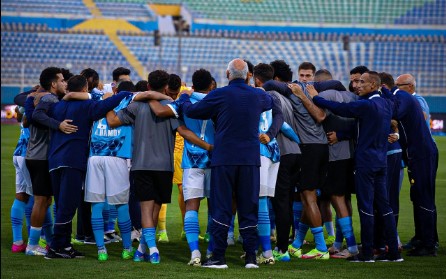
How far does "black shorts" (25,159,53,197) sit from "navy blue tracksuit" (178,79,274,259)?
168cm

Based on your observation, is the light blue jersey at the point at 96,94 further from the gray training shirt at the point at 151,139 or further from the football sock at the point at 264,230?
the football sock at the point at 264,230

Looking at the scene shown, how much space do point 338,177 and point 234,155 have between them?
1.50 meters

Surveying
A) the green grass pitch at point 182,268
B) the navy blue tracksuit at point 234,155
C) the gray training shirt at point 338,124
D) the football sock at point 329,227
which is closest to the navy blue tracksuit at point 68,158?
the green grass pitch at point 182,268

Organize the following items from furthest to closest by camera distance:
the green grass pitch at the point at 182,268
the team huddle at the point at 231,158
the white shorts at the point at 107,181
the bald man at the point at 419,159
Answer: the bald man at the point at 419,159, the white shorts at the point at 107,181, the team huddle at the point at 231,158, the green grass pitch at the point at 182,268

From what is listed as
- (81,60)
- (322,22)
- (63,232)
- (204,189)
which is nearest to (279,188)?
(204,189)

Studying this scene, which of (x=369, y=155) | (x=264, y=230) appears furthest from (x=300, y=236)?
(x=369, y=155)

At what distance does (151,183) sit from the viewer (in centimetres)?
808

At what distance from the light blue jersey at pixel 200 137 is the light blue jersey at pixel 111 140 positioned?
54 centimetres

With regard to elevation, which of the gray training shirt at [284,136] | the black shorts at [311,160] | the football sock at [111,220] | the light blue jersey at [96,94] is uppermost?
the light blue jersey at [96,94]

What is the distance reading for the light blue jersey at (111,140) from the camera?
8312mm

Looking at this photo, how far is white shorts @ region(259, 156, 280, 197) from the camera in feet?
26.7

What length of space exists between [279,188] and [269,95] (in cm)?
87

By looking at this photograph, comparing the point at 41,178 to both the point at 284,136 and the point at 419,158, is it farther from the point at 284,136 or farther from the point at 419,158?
the point at 419,158

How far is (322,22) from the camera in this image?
173ft
